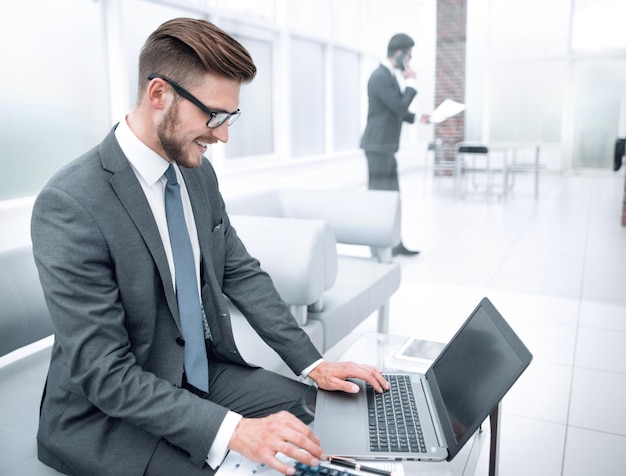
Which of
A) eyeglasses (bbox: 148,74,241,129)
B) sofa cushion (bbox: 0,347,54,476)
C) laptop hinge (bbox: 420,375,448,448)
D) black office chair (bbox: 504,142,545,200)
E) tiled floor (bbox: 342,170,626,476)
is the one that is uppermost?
eyeglasses (bbox: 148,74,241,129)

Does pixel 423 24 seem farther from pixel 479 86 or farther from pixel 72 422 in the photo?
pixel 72 422

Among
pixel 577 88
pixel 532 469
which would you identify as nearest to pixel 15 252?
pixel 532 469

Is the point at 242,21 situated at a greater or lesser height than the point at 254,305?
greater

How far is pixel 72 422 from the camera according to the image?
3.83 feet

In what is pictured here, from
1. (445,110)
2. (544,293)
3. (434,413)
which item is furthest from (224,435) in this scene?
(445,110)

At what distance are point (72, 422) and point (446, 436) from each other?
738 millimetres

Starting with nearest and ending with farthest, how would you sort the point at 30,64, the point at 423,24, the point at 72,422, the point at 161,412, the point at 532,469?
the point at 161,412 → the point at 72,422 → the point at 532,469 → the point at 30,64 → the point at 423,24

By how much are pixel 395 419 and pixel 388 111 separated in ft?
10.7

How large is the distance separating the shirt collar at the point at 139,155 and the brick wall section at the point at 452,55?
3.04 m

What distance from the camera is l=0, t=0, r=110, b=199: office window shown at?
111 inches

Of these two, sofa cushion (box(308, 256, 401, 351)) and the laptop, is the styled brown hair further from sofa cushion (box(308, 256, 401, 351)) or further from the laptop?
sofa cushion (box(308, 256, 401, 351))

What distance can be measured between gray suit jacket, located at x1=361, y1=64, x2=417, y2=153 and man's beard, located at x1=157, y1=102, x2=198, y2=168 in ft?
9.93

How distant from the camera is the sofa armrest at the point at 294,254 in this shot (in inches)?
80.0

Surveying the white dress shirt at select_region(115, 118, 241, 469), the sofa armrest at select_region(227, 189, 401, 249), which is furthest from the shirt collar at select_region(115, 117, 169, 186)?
the sofa armrest at select_region(227, 189, 401, 249)
